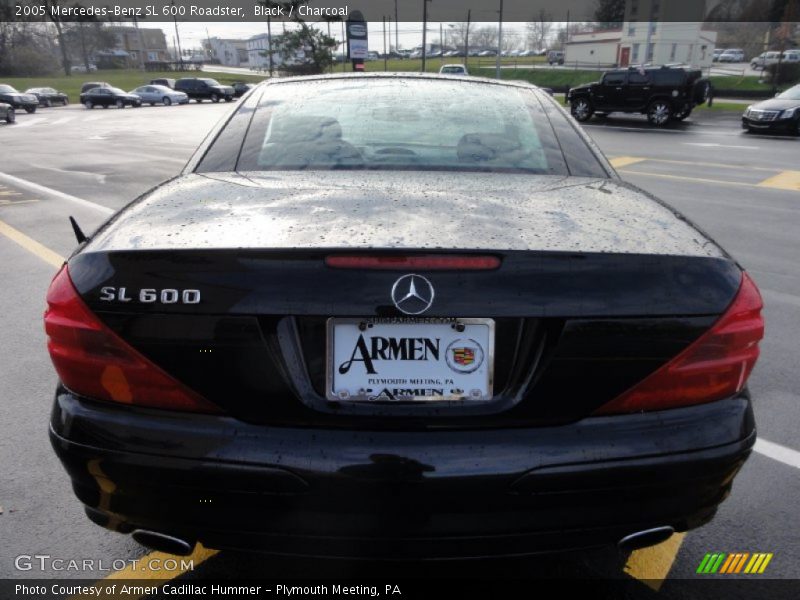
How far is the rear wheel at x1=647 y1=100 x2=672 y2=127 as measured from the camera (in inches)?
870

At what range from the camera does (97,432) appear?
5.64 feet

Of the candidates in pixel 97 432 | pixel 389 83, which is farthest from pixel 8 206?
pixel 97 432

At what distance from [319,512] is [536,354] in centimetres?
67

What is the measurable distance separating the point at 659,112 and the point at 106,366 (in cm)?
2354

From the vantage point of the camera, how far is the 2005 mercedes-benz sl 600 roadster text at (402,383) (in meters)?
1.61

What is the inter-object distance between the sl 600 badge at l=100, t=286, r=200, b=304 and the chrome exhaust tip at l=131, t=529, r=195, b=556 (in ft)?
2.11

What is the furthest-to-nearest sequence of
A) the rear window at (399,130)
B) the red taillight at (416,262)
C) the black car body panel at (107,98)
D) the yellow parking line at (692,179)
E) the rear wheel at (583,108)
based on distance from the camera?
the black car body panel at (107,98) → the rear wheel at (583,108) → the yellow parking line at (692,179) → the rear window at (399,130) → the red taillight at (416,262)

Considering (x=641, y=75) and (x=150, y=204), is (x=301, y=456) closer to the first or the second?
(x=150, y=204)

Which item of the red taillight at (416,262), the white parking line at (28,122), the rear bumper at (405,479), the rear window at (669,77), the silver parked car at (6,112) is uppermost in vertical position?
the red taillight at (416,262)

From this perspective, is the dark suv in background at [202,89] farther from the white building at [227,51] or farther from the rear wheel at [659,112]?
the white building at [227,51]

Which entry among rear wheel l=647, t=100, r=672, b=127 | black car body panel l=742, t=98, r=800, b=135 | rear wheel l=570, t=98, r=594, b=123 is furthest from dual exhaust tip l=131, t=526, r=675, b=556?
rear wheel l=570, t=98, r=594, b=123

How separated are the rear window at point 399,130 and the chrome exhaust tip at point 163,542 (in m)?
1.32

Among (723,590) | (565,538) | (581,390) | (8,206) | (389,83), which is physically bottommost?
(8,206)

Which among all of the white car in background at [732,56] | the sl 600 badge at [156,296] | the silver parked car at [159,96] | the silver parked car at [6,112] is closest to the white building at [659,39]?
the white car in background at [732,56]
